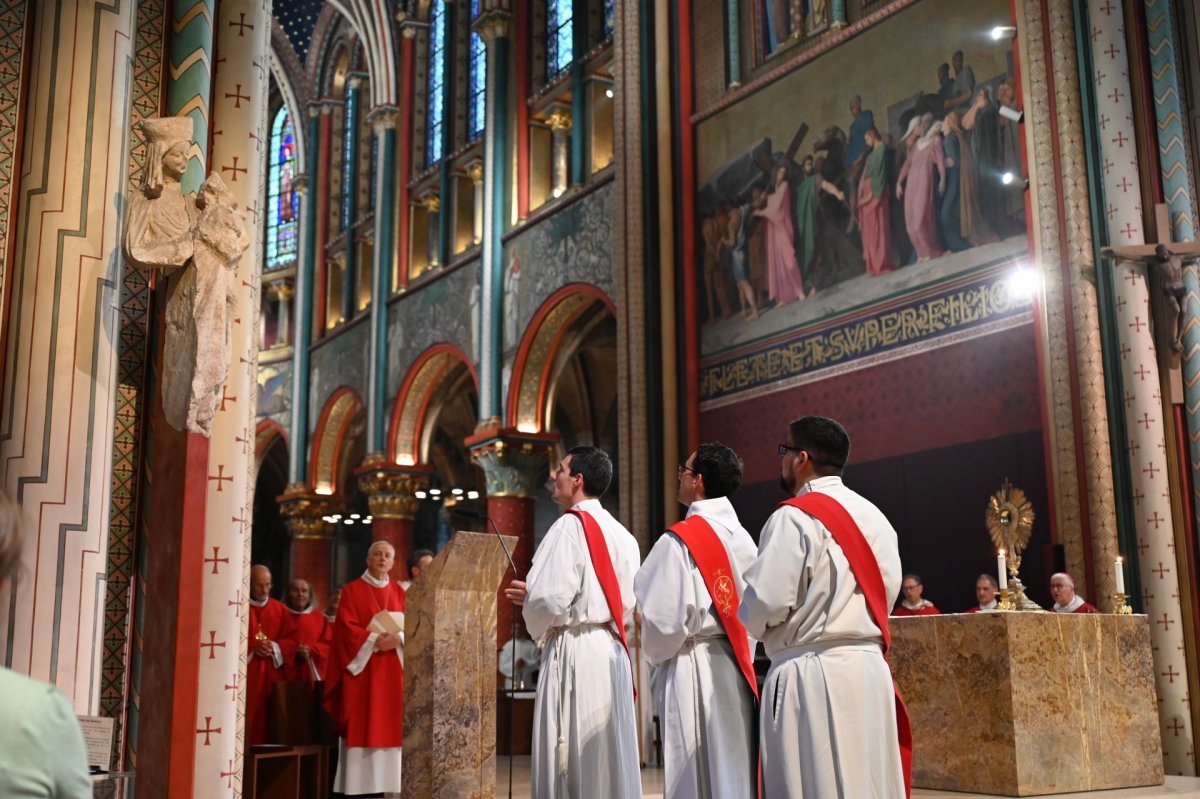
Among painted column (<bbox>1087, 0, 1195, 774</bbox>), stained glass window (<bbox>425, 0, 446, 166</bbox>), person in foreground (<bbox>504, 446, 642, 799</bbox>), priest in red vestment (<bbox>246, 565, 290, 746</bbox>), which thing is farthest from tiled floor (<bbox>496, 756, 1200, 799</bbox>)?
stained glass window (<bbox>425, 0, 446, 166</bbox>)

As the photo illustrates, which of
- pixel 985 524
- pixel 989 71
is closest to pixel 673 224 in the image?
→ pixel 989 71

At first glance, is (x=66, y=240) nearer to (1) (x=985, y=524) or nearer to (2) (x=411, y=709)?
(2) (x=411, y=709)

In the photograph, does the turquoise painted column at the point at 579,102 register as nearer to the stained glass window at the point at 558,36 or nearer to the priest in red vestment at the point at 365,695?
the stained glass window at the point at 558,36

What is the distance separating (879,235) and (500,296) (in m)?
6.46

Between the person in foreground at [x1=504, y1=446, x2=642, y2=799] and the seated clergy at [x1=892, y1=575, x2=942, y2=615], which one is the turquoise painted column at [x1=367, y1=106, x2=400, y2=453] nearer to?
the seated clergy at [x1=892, y1=575, x2=942, y2=615]

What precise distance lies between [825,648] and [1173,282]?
624cm

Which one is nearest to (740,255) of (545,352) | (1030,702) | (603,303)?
(603,303)

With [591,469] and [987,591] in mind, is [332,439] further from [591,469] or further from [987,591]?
[591,469]

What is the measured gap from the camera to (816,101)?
11953mm

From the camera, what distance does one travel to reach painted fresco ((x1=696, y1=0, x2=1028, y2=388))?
10320mm

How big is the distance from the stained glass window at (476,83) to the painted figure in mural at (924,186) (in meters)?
8.37

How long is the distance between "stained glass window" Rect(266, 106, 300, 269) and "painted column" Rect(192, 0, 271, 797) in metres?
17.8

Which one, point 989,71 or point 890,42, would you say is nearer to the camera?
point 989,71

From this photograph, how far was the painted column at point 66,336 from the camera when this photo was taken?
4.77 meters
